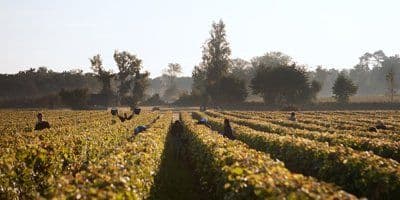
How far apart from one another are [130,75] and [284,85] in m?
49.6

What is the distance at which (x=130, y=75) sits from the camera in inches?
5192

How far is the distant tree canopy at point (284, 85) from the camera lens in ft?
321

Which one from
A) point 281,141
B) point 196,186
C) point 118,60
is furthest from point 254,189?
point 118,60

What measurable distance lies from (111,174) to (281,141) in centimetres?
1122

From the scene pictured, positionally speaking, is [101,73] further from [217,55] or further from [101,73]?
[217,55]

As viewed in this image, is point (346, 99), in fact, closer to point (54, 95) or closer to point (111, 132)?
point (54, 95)

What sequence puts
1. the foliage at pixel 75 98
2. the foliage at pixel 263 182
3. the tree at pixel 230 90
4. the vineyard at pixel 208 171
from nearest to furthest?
the foliage at pixel 263 182 < the vineyard at pixel 208 171 < the foliage at pixel 75 98 < the tree at pixel 230 90

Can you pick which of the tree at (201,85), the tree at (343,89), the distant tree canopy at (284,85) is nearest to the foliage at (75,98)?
the tree at (201,85)

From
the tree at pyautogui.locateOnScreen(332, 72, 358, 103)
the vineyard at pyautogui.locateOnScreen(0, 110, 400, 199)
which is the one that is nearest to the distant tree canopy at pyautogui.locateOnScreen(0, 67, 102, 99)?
the tree at pyautogui.locateOnScreen(332, 72, 358, 103)

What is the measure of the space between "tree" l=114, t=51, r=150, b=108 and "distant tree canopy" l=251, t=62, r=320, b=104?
38.8 metres

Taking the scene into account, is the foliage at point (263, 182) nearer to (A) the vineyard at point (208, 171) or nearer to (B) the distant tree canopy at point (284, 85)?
(A) the vineyard at point (208, 171)

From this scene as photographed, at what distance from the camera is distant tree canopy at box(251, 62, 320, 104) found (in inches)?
3853

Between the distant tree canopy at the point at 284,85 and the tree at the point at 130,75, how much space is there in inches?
1527

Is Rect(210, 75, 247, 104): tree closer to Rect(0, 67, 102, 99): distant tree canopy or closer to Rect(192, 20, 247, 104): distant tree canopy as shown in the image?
Rect(192, 20, 247, 104): distant tree canopy
